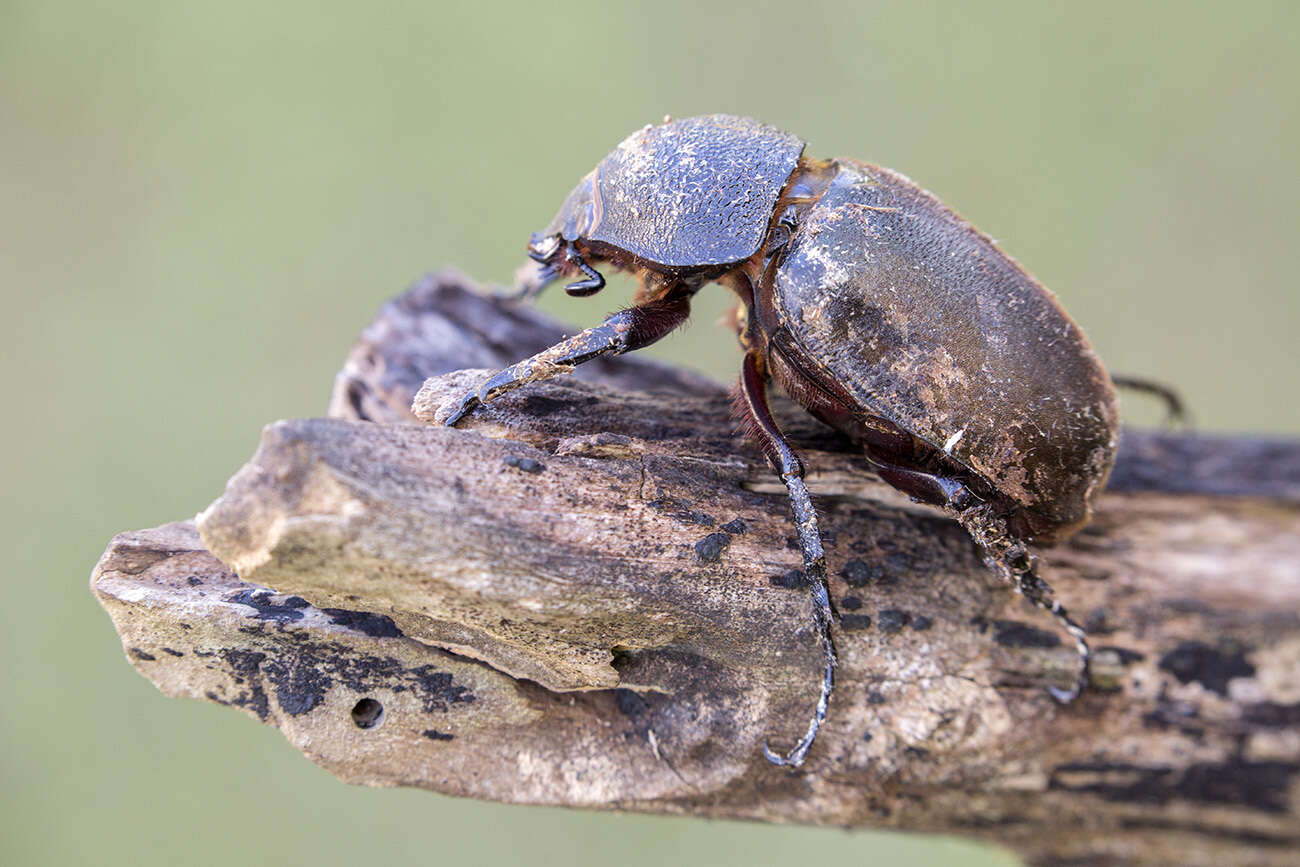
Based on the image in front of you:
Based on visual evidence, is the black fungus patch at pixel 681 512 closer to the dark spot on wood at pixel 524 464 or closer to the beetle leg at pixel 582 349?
the dark spot on wood at pixel 524 464

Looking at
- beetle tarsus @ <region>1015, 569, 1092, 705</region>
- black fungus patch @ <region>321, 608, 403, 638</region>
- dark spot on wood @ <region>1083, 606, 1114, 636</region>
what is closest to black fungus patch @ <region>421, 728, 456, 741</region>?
black fungus patch @ <region>321, 608, 403, 638</region>

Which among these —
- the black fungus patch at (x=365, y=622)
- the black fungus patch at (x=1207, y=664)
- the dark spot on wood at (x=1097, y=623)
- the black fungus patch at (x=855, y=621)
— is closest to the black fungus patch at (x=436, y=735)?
the black fungus patch at (x=365, y=622)

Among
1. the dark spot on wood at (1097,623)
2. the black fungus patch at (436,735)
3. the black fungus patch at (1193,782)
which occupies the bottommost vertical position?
the black fungus patch at (1193,782)

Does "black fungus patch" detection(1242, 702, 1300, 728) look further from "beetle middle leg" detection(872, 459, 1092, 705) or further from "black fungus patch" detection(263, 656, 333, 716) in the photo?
"black fungus patch" detection(263, 656, 333, 716)

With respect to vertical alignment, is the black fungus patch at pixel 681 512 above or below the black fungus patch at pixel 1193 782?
above

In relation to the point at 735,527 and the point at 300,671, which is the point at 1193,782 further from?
the point at 300,671

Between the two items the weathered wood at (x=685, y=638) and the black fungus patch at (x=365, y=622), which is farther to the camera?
the black fungus patch at (x=365, y=622)

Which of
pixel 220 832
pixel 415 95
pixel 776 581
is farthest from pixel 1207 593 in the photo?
pixel 415 95
